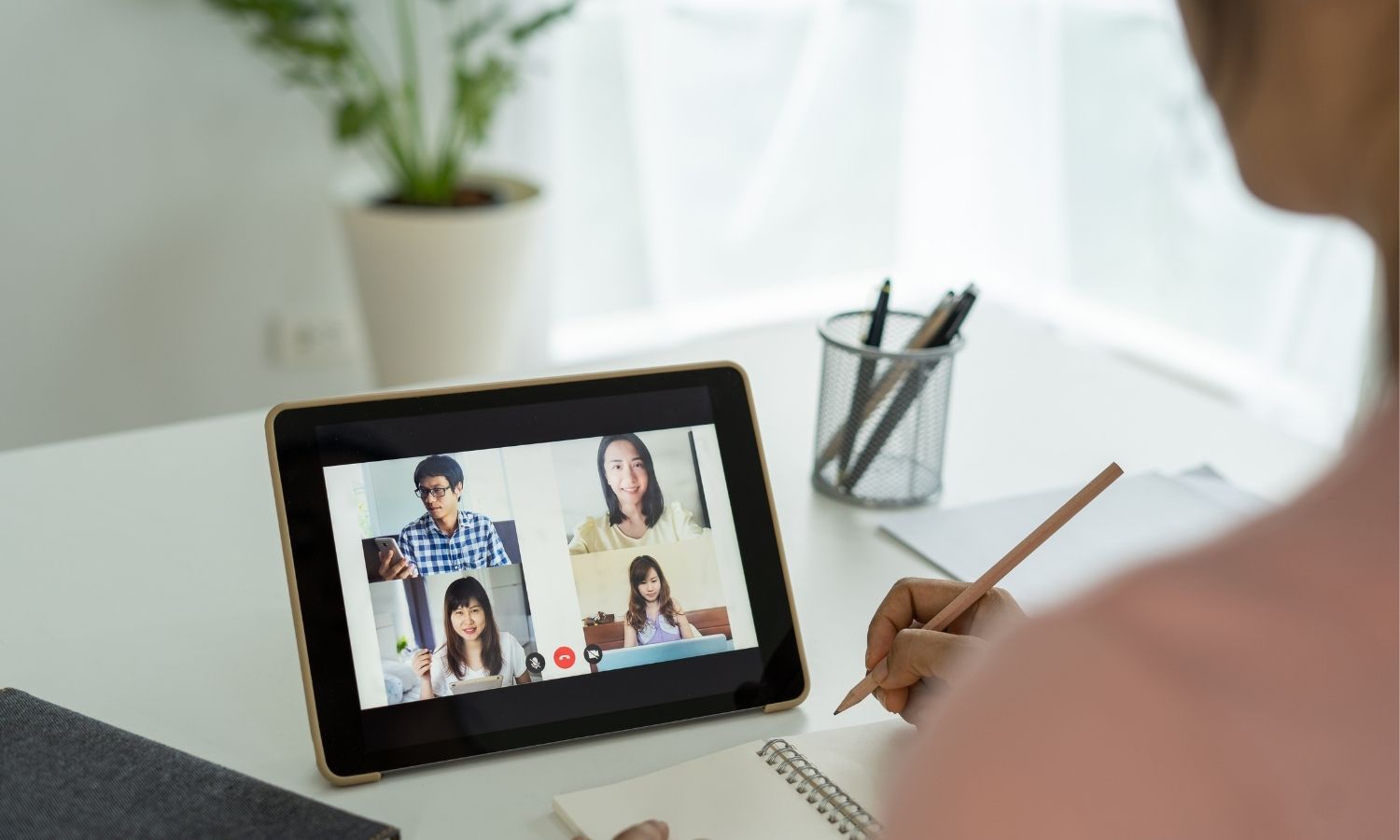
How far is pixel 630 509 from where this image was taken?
817 mm

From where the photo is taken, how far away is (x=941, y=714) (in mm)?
389

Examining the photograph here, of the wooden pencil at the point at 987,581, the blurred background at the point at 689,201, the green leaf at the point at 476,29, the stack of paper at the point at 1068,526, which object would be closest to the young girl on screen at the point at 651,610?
the wooden pencil at the point at 987,581

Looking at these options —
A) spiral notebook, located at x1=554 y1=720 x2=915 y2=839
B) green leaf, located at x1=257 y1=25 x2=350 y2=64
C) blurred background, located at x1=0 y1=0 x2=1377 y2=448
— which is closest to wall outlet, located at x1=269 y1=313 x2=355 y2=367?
blurred background, located at x1=0 y1=0 x2=1377 y2=448

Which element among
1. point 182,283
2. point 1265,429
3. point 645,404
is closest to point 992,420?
point 1265,429

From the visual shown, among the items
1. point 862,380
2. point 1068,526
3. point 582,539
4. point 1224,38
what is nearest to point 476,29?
point 862,380

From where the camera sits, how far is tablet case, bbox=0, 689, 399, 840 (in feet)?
2.04

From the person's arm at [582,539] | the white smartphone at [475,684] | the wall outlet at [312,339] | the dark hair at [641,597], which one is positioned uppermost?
the person's arm at [582,539]

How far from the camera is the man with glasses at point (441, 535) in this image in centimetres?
76

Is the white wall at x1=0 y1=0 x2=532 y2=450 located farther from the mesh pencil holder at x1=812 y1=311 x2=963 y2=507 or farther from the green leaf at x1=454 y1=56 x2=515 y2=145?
the mesh pencil holder at x1=812 y1=311 x2=963 y2=507

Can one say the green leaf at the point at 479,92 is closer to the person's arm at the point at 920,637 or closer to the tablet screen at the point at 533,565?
the tablet screen at the point at 533,565

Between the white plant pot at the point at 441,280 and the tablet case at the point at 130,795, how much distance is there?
1.67 meters

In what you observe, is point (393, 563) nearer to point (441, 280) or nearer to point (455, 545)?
point (455, 545)

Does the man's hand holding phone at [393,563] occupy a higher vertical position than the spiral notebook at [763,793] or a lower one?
higher

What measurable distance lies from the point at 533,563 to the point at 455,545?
48 millimetres
